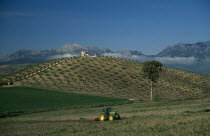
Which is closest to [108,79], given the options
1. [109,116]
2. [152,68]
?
[152,68]

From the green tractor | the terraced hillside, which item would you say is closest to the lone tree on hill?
the terraced hillside

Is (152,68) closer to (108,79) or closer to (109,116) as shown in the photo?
(108,79)

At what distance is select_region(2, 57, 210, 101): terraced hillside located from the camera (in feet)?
391

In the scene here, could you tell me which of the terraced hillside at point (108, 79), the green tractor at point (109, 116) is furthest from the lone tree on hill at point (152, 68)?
the green tractor at point (109, 116)

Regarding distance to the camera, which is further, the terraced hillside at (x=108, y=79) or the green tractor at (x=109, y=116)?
the terraced hillside at (x=108, y=79)

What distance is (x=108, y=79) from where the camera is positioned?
13912cm

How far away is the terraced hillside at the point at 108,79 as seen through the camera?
119 metres

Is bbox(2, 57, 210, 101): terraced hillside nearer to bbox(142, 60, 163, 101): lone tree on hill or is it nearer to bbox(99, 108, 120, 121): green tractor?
bbox(142, 60, 163, 101): lone tree on hill

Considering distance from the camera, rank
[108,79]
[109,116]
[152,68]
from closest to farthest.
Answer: [109,116], [152,68], [108,79]

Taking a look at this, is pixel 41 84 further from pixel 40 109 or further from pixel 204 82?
pixel 204 82

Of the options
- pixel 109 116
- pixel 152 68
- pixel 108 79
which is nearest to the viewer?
pixel 109 116

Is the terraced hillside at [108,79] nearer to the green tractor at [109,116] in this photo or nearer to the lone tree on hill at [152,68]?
the lone tree on hill at [152,68]

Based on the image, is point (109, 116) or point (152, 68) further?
point (152, 68)

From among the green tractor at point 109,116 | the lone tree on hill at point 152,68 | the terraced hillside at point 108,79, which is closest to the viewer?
the green tractor at point 109,116
